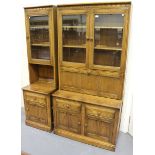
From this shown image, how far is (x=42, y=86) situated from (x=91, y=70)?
962 millimetres

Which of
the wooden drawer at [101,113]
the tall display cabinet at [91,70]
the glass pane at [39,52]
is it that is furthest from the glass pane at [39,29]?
the wooden drawer at [101,113]

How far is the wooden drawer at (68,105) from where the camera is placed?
2.34m

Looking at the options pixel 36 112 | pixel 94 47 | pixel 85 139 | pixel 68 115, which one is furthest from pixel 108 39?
pixel 36 112

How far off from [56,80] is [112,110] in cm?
104

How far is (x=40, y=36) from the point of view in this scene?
2654mm

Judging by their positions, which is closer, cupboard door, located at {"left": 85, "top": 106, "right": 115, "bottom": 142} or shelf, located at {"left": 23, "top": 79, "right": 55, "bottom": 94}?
cupboard door, located at {"left": 85, "top": 106, "right": 115, "bottom": 142}

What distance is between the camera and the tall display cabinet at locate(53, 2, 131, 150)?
2.12m

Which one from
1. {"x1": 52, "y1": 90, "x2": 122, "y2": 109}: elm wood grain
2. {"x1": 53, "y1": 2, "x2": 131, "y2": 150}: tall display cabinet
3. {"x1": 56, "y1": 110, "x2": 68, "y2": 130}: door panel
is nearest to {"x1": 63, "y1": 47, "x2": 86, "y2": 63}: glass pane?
{"x1": 53, "y1": 2, "x2": 131, "y2": 150}: tall display cabinet

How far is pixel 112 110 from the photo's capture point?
2139mm

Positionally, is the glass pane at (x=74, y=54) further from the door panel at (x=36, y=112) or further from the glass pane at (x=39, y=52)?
the door panel at (x=36, y=112)

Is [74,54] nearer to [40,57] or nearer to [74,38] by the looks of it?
[74,38]

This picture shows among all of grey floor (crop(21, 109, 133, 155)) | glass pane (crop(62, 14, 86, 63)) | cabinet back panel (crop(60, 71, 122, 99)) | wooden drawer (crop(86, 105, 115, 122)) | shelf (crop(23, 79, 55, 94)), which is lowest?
grey floor (crop(21, 109, 133, 155))

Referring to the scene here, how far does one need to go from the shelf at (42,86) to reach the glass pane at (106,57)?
2.95 ft

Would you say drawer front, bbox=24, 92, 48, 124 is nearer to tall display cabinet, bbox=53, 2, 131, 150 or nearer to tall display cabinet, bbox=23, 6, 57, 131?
tall display cabinet, bbox=23, 6, 57, 131
